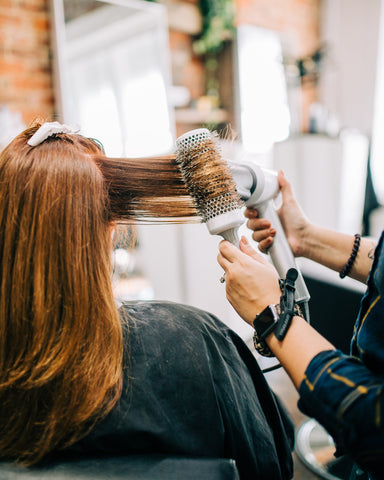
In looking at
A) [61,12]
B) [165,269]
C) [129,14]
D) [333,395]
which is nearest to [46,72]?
[61,12]

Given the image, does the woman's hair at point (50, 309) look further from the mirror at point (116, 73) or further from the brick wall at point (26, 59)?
the brick wall at point (26, 59)

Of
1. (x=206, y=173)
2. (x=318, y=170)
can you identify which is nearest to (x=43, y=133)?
(x=206, y=173)

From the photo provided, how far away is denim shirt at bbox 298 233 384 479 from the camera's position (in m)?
0.56

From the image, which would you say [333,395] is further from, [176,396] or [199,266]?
[199,266]

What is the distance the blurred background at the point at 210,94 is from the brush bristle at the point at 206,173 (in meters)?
0.21

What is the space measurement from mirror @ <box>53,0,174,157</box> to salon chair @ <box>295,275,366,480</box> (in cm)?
153

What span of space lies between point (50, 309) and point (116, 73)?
2.27 metres

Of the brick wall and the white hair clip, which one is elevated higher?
the brick wall

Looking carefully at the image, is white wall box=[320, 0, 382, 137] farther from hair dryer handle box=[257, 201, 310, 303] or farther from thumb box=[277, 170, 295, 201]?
hair dryer handle box=[257, 201, 310, 303]

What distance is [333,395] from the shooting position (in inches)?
23.3

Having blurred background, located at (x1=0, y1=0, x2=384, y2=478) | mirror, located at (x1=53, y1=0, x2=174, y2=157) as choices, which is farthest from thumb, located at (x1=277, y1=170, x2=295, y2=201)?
mirror, located at (x1=53, y1=0, x2=174, y2=157)

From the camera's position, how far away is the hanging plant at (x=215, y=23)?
3.30 meters

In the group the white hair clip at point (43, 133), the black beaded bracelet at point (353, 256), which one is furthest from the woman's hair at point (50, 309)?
the black beaded bracelet at point (353, 256)

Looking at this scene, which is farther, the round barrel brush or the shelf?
the shelf
